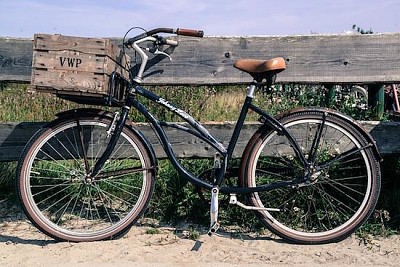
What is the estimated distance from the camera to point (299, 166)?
4.47 metres

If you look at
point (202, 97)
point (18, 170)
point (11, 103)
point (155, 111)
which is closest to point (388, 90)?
point (202, 97)

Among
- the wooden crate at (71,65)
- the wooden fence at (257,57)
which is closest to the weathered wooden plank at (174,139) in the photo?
the wooden fence at (257,57)

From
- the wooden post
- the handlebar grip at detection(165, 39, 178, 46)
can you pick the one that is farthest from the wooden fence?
the wooden post

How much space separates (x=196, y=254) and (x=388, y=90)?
5.61 metres

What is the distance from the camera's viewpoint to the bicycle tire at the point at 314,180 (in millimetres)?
4363

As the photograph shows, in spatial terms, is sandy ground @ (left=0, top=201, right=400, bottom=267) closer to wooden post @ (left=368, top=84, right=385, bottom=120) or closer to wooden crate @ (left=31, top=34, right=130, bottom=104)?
wooden crate @ (left=31, top=34, right=130, bottom=104)

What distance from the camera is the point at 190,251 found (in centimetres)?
429

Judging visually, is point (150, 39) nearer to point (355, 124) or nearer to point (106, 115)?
point (106, 115)

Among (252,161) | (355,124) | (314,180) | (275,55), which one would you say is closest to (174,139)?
(252,161)

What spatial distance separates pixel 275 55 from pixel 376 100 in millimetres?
1827

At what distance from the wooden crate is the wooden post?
278 cm

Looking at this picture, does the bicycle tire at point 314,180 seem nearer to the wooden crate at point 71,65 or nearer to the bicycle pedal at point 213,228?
the bicycle pedal at point 213,228

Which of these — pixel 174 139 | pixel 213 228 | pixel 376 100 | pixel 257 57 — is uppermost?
pixel 257 57

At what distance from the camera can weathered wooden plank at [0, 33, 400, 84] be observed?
4.63 m
